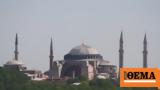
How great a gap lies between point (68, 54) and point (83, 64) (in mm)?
5651

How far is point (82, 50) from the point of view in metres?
110

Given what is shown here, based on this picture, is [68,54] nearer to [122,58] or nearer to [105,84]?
[122,58]

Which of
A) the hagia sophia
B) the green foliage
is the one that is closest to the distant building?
the hagia sophia

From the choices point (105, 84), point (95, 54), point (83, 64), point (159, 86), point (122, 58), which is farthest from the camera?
point (95, 54)

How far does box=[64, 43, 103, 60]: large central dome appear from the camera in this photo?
10831 centimetres

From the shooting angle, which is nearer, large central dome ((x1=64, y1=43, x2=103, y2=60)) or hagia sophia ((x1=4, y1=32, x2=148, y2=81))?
hagia sophia ((x1=4, y1=32, x2=148, y2=81))

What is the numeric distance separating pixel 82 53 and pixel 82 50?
0.87m

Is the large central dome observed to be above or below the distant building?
above

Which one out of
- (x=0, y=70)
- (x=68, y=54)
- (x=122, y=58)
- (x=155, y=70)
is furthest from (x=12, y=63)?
(x=155, y=70)

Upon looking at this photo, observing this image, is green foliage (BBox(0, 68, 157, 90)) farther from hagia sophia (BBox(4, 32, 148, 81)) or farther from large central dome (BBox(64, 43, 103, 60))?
large central dome (BBox(64, 43, 103, 60))

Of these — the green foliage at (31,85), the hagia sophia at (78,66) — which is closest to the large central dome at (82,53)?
the hagia sophia at (78,66)

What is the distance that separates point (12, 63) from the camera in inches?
4235

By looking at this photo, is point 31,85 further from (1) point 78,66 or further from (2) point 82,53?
(2) point 82,53

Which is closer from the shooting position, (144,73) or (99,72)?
(144,73)
